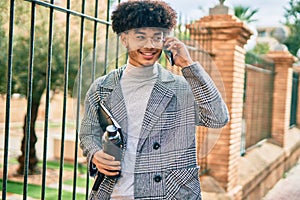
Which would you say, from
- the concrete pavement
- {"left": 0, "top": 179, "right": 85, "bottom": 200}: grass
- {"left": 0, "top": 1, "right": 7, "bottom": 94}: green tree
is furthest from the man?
{"left": 0, "top": 179, "right": 85, "bottom": 200}: grass

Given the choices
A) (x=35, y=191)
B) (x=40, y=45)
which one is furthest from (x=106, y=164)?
(x=40, y=45)

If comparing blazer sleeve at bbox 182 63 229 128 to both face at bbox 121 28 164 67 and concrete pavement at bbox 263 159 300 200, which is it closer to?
face at bbox 121 28 164 67

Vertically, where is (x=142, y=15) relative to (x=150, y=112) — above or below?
above

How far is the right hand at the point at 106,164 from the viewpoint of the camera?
1.58m

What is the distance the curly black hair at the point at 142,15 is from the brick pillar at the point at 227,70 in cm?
335

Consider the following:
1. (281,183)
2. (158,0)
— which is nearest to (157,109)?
(158,0)

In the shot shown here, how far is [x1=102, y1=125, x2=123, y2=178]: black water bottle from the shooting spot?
5.07 feet

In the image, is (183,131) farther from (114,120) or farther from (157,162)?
(114,120)

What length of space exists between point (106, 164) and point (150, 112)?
0.26 metres

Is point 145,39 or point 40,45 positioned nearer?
point 145,39

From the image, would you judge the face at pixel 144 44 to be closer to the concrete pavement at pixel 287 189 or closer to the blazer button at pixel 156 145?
the blazer button at pixel 156 145

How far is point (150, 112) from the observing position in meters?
1.64

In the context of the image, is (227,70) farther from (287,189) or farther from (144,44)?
A: (144,44)

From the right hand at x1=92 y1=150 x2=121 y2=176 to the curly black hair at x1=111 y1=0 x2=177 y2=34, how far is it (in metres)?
0.49
